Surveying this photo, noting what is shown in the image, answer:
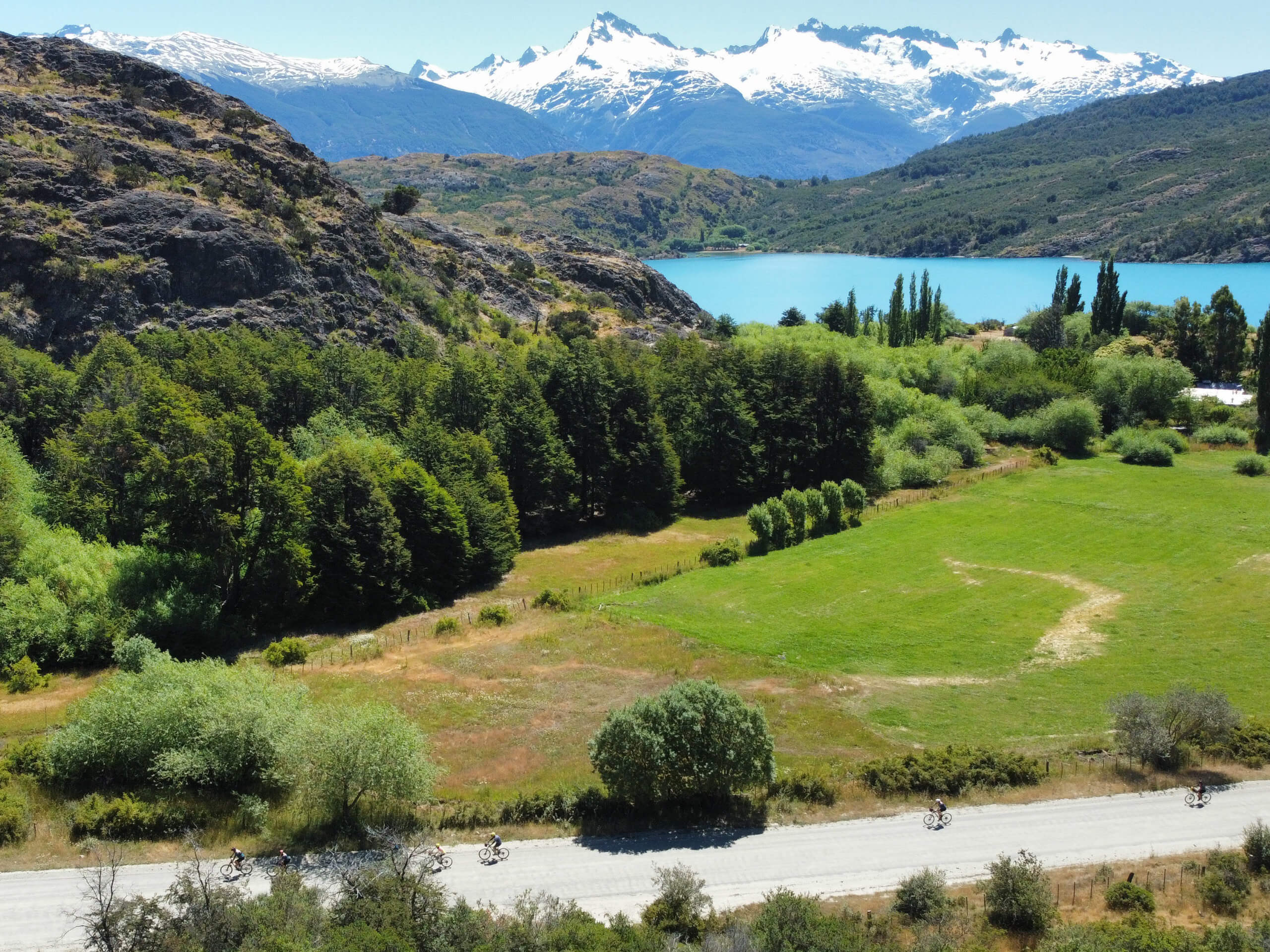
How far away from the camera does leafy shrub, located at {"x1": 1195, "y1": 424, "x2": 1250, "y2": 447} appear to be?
8319 cm

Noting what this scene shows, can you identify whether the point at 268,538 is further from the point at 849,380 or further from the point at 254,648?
the point at 849,380

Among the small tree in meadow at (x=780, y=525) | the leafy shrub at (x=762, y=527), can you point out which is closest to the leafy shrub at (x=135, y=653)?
the leafy shrub at (x=762, y=527)

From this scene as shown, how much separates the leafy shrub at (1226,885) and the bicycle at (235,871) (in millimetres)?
27611

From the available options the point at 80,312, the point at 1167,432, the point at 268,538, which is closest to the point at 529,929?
the point at 268,538

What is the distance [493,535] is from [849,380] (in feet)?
122

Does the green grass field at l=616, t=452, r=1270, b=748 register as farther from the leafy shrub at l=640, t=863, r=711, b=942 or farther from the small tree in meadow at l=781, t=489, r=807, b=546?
the leafy shrub at l=640, t=863, r=711, b=942

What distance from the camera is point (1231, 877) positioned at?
84.1 feet

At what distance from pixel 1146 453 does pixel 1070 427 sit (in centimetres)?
729

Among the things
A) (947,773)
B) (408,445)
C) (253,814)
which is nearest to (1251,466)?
(947,773)

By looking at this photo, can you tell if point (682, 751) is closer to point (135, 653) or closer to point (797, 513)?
point (135, 653)

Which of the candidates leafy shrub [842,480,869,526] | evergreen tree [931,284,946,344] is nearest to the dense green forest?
leafy shrub [842,480,869,526]

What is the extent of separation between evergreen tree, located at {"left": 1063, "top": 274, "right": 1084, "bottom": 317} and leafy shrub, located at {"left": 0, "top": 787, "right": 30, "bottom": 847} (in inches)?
5053

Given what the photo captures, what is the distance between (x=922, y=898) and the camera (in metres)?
24.3

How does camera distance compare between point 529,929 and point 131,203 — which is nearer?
point 529,929
